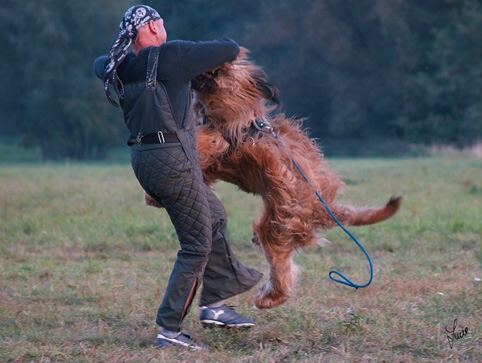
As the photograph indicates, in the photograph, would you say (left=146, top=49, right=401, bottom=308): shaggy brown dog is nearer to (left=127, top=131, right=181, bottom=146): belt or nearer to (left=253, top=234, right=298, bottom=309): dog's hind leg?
(left=253, top=234, right=298, bottom=309): dog's hind leg

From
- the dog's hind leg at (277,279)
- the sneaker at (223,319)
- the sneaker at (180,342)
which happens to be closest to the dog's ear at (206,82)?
the dog's hind leg at (277,279)

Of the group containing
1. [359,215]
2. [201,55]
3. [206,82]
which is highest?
[201,55]

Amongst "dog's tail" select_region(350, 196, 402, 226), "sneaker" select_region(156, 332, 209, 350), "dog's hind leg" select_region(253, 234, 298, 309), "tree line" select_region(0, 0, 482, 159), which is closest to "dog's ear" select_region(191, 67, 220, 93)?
"dog's hind leg" select_region(253, 234, 298, 309)

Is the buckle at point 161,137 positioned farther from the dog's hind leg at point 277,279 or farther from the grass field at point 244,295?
the grass field at point 244,295

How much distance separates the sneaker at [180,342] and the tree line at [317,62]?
28.0 metres

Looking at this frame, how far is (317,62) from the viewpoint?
34812 millimetres

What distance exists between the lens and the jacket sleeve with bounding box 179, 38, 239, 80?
12.9 feet

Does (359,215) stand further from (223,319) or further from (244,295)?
(244,295)

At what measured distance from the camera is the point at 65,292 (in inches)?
217

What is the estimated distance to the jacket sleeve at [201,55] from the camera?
393 cm

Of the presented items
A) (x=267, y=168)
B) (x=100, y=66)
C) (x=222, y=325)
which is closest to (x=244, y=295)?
(x=222, y=325)

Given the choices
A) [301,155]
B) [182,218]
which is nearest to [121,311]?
[182,218]

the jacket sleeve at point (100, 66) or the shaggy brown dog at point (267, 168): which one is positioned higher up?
the jacket sleeve at point (100, 66)

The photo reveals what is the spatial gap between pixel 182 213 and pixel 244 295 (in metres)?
1.55
